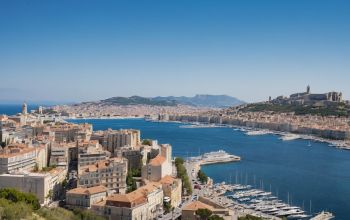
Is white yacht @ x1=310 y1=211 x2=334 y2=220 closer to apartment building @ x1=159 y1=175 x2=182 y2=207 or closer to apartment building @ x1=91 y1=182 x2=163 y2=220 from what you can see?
apartment building @ x1=159 y1=175 x2=182 y2=207

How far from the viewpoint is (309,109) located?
209 feet

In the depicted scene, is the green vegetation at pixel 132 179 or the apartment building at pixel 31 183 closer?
the apartment building at pixel 31 183

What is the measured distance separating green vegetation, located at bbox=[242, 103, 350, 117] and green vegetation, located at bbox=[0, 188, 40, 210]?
51.9m

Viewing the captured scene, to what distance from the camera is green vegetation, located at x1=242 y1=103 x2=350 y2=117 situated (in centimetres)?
5984

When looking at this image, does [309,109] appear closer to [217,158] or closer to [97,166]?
[217,158]

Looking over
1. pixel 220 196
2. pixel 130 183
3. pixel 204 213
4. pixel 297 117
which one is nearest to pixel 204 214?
pixel 204 213

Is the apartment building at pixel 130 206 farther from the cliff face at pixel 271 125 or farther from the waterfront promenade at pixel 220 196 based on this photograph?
the cliff face at pixel 271 125

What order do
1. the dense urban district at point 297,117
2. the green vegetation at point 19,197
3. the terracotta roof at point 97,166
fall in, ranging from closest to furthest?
1. the green vegetation at point 19,197
2. the terracotta roof at point 97,166
3. the dense urban district at point 297,117

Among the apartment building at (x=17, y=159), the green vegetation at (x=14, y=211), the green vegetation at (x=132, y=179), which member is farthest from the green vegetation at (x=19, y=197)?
the green vegetation at (x=132, y=179)

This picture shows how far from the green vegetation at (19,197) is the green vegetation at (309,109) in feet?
170

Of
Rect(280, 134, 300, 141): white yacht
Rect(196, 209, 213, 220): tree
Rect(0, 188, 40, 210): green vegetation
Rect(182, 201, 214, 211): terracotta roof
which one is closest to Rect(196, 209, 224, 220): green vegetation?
Rect(196, 209, 213, 220): tree

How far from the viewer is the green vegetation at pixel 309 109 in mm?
59838

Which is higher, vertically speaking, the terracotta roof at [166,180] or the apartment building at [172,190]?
the terracotta roof at [166,180]

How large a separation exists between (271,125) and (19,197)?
4500 cm
